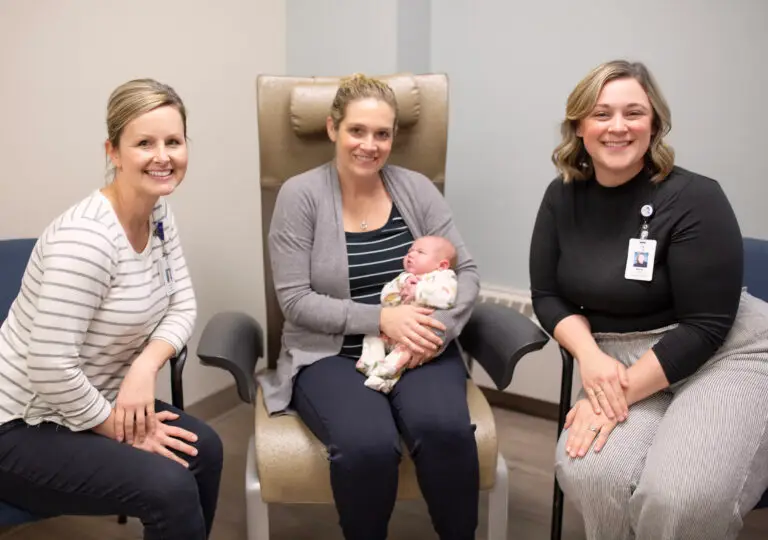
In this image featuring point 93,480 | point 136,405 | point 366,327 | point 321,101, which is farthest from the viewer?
point 321,101

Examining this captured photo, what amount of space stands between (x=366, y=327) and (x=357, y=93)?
575 mm

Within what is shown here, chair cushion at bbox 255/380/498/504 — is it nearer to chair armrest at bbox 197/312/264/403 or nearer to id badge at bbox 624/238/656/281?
chair armrest at bbox 197/312/264/403

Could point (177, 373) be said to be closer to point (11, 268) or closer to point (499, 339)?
point (11, 268)

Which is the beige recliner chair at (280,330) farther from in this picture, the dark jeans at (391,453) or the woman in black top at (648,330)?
the woman in black top at (648,330)

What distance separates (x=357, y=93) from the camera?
1.95 m

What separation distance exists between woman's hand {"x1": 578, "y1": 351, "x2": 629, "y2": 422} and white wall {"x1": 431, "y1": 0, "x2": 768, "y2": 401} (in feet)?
3.24

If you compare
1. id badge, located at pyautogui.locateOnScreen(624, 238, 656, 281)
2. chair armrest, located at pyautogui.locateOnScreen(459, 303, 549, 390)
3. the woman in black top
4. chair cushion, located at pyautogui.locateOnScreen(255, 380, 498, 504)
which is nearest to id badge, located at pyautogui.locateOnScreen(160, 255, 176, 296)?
chair cushion, located at pyautogui.locateOnScreen(255, 380, 498, 504)

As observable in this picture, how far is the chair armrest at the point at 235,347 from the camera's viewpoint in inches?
68.7

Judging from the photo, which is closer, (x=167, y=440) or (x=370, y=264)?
(x=167, y=440)

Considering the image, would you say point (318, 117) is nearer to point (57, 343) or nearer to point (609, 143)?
point (609, 143)

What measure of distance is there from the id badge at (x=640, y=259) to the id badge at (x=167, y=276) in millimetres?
997

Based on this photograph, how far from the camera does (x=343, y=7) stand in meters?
2.81

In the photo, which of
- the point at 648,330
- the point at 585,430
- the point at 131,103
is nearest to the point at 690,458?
the point at 585,430

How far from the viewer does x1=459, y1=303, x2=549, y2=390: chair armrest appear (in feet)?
5.96
